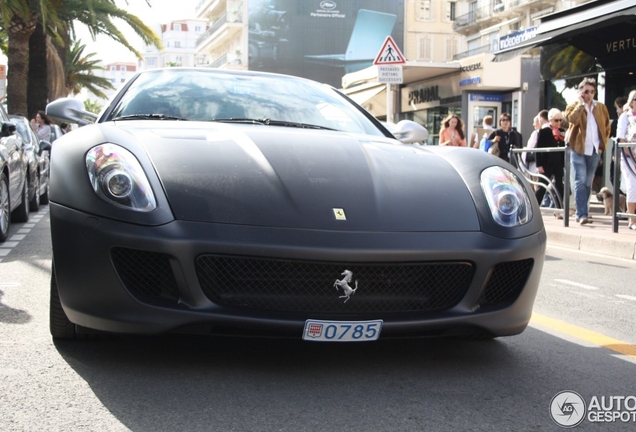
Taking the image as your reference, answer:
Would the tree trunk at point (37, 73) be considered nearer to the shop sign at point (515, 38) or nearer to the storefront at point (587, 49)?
the shop sign at point (515, 38)

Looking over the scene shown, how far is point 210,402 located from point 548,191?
1012cm

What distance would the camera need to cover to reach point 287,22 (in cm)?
8456

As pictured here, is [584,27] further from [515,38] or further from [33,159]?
[33,159]

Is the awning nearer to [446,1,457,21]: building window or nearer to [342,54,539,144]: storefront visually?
[342,54,539,144]: storefront

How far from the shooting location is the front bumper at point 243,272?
10.4ft

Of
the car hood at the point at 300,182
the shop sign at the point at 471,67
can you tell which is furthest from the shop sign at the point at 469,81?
the car hood at the point at 300,182

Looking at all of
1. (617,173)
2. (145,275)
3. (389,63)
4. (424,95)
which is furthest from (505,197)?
(424,95)

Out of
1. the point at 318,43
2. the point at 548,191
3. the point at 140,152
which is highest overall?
the point at 318,43

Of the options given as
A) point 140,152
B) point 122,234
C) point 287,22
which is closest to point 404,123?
point 140,152

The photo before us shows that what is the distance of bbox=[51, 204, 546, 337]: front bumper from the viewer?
3166 millimetres

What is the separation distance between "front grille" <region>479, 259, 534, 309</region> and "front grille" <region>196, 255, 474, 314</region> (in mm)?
345

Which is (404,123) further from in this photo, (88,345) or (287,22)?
(287,22)

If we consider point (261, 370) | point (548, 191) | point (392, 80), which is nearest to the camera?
point (261, 370)

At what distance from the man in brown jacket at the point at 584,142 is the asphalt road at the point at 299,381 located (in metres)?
6.75
